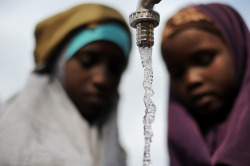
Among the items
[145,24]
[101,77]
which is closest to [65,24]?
[101,77]

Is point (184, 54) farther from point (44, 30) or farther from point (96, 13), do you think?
point (44, 30)

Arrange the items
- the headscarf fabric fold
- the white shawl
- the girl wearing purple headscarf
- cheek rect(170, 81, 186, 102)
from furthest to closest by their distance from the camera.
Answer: the headscarf fabric fold < cheek rect(170, 81, 186, 102) < the girl wearing purple headscarf < the white shawl

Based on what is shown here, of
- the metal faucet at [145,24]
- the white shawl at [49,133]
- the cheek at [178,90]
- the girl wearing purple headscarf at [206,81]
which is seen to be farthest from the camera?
the cheek at [178,90]

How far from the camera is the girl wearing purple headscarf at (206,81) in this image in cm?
104

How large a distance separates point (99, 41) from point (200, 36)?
34 centimetres

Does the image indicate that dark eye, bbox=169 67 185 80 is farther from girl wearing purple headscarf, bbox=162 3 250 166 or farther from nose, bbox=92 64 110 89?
nose, bbox=92 64 110 89

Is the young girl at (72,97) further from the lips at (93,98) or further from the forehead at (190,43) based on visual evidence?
the forehead at (190,43)

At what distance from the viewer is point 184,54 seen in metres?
1.12

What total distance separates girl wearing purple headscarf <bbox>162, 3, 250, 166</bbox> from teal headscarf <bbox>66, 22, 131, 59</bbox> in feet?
0.50

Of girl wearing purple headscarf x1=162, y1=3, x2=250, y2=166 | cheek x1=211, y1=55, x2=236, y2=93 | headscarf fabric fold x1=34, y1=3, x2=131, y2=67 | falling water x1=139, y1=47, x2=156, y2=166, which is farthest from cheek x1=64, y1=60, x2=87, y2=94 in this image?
falling water x1=139, y1=47, x2=156, y2=166

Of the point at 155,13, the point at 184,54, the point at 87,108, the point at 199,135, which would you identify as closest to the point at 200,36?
the point at 184,54

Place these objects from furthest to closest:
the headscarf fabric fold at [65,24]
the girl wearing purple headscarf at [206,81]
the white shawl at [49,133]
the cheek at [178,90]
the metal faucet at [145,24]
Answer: the headscarf fabric fold at [65,24]
the cheek at [178,90]
the girl wearing purple headscarf at [206,81]
the white shawl at [49,133]
the metal faucet at [145,24]

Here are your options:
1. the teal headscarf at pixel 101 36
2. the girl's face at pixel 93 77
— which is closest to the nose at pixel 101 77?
the girl's face at pixel 93 77

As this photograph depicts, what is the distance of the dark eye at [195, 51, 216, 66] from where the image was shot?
1.09 m
